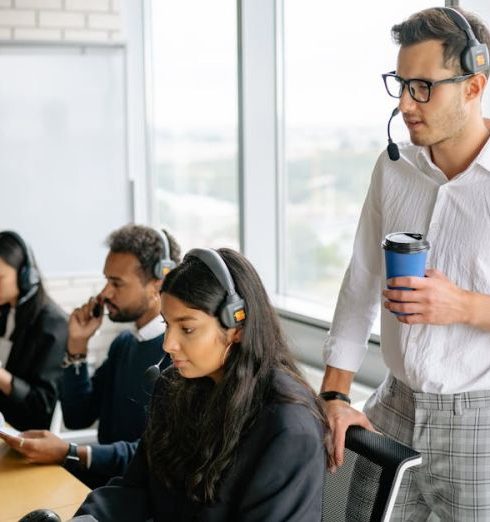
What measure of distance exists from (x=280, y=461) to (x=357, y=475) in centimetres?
14

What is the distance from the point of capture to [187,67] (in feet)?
15.4

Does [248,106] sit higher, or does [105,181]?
[248,106]

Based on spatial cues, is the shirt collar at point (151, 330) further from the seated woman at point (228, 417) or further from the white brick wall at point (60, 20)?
the white brick wall at point (60, 20)

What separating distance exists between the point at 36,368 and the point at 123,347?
0.50 metres

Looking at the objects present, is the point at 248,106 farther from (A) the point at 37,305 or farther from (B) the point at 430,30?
(B) the point at 430,30

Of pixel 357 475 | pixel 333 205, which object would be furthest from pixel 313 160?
pixel 357 475

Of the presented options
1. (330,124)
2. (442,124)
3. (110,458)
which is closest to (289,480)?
(442,124)

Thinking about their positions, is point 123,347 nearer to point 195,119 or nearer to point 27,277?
point 27,277

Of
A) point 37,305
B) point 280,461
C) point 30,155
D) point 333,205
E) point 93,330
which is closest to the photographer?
point 280,461

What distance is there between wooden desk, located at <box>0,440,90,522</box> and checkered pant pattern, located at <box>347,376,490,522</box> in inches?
29.6

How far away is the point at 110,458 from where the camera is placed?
7.62 feet

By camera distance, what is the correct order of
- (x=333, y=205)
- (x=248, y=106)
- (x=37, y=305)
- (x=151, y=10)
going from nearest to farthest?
(x=37, y=305), (x=333, y=205), (x=248, y=106), (x=151, y=10)

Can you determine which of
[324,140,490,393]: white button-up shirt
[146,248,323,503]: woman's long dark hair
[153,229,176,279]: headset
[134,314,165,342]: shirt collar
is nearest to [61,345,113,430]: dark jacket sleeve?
[134,314,165,342]: shirt collar

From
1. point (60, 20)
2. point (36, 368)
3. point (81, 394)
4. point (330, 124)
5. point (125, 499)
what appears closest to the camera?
point (125, 499)
